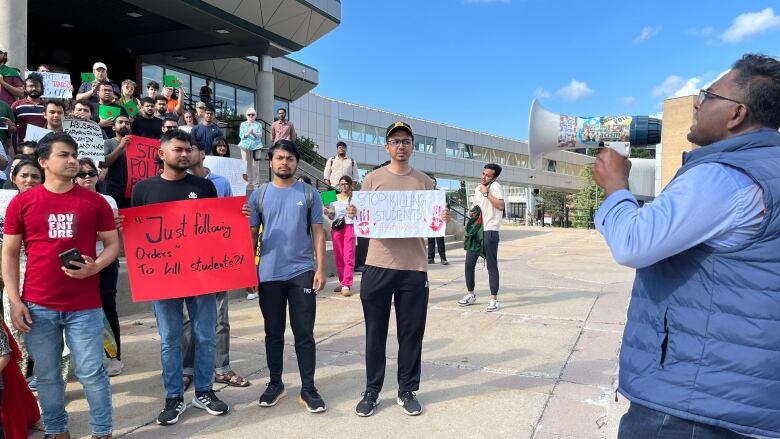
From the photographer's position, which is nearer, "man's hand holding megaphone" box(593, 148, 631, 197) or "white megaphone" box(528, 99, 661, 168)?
"man's hand holding megaphone" box(593, 148, 631, 197)

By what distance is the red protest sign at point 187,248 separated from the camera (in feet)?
11.7

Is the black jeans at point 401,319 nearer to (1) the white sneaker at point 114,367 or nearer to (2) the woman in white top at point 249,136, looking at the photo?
(1) the white sneaker at point 114,367

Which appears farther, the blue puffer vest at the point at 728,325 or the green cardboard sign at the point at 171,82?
the green cardboard sign at the point at 171,82

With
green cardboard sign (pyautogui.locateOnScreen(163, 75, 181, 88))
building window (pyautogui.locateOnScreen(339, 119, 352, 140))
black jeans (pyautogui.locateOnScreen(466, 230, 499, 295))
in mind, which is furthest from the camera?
building window (pyautogui.locateOnScreen(339, 119, 352, 140))

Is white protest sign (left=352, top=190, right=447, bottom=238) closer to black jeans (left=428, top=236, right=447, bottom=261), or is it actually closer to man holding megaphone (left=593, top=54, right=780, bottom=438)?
man holding megaphone (left=593, top=54, right=780, bottom=438)

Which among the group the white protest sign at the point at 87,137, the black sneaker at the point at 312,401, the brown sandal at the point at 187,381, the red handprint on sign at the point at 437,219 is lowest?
the brown sandal at the point at 187,381

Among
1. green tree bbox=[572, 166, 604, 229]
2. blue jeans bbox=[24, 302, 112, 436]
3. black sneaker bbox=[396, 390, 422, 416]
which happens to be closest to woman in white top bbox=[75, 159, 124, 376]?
blue jeans bbox=[24, 302, 112, 436]

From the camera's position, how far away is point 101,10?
1490 cm

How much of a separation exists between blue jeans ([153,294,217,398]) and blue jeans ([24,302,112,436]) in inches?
19.8

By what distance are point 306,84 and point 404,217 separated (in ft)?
78.5

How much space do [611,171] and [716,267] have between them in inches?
18.1

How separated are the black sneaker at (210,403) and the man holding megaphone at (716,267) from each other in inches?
112

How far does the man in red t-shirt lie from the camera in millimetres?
2912

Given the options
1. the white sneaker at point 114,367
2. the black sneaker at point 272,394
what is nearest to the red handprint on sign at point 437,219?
the black sneaker at point 272,394
